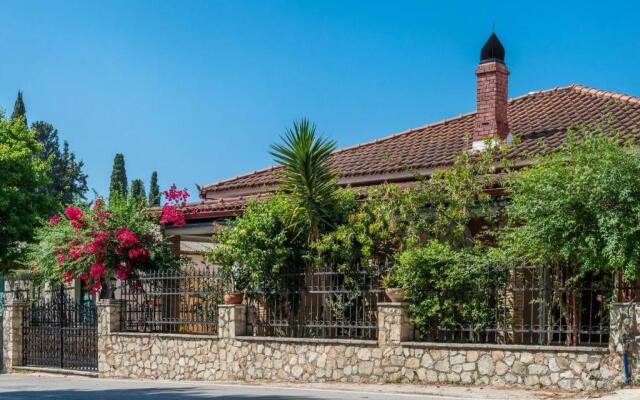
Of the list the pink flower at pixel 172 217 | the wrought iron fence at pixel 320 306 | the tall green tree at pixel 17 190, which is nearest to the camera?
the wrought iron fence at pixel 320 306

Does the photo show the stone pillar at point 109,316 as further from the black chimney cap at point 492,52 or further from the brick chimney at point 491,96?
the black chimney cap at point 492,52

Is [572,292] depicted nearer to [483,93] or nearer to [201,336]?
[201,336]

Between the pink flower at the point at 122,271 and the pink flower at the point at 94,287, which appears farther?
the pink flower at the point at 94,287

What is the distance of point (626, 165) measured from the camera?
14617mm

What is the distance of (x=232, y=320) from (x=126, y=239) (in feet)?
13.5

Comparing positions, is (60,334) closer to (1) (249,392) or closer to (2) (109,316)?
(2) (109,316)

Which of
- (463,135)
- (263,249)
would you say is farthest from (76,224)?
(463,135)

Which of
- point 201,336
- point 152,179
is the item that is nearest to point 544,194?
point 201,336

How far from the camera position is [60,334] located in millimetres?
23031

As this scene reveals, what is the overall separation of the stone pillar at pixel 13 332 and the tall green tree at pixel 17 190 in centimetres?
1648

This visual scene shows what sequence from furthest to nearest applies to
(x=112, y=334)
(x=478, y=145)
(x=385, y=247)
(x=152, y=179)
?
(x=152, y=179)
(x=478, y=145)
(x=112, y=334)
(x=385, y=247)

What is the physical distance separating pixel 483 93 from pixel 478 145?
4.33 feet

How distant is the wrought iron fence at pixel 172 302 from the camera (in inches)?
794

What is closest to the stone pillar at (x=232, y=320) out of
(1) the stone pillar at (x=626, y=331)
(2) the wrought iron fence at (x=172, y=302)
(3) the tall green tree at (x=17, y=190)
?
(2) the wrought iron fence at (x=172, y=302)
